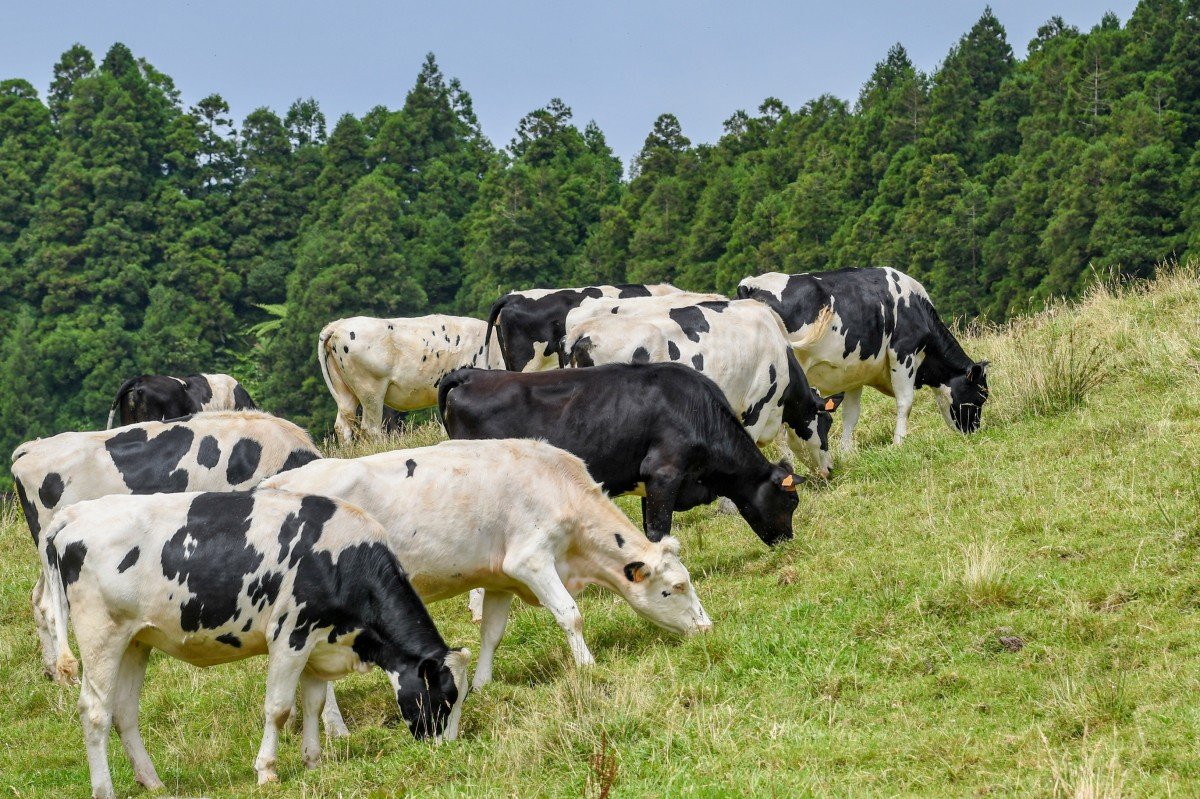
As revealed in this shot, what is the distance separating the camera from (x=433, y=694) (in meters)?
8.05

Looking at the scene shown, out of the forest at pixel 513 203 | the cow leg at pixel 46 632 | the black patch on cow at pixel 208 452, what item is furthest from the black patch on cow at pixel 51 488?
the forest at pixel 513 203

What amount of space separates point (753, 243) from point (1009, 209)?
1191 cm

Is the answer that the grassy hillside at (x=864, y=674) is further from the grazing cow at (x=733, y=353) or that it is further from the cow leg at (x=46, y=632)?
the grazing cow at (x=733, y=353)

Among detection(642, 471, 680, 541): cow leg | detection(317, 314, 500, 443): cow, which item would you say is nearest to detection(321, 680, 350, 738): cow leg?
detection(642, 471, 680, 541): cow leg

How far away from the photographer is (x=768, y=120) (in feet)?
234

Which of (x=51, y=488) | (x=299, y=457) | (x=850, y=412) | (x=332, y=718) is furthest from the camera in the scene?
(x=850, y=412)

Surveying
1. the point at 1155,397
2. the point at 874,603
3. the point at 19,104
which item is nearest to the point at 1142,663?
the point at 874,603

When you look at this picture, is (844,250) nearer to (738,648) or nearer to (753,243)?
Answer: (753,243)

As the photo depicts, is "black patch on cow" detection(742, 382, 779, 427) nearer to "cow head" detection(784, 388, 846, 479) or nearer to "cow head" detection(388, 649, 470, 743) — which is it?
"cow head" detection(784, 388, 846, 479)

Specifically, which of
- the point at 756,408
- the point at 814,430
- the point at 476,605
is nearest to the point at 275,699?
the point at 476,605

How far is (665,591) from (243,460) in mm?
4650

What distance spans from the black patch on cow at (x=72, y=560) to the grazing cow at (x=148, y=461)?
3.63m

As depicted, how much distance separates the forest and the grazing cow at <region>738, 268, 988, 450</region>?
2388 cm

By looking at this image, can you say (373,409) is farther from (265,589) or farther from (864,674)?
(864,674)
